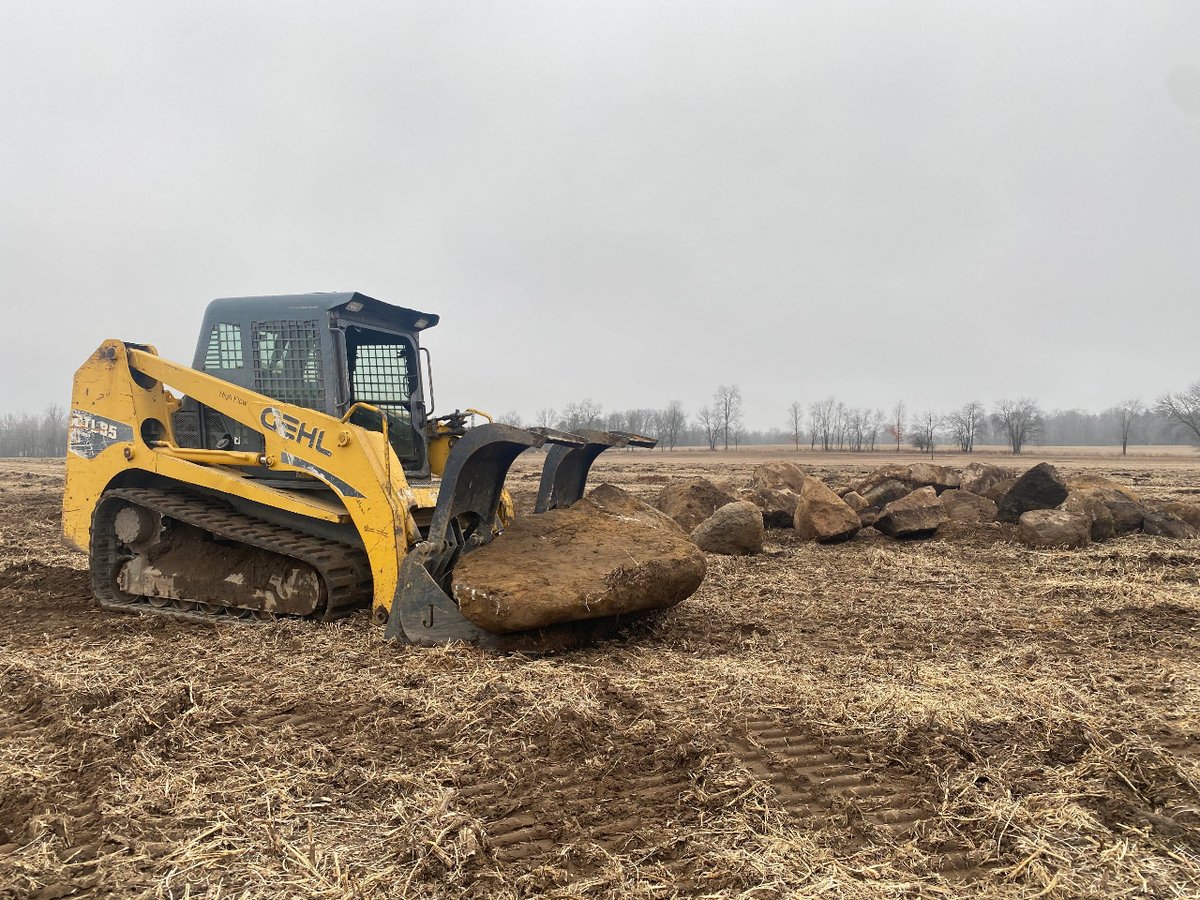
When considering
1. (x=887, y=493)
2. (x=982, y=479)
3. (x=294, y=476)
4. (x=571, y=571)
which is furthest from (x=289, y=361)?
(x=982, y=479)

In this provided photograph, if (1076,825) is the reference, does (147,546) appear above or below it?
above

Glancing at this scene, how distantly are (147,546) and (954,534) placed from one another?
9772mm

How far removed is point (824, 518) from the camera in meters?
10.1

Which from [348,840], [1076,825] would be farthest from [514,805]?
[1076,825]

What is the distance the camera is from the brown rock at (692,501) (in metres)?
10.5

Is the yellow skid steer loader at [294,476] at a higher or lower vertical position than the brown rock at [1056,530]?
higher

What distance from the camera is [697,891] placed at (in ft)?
7.41

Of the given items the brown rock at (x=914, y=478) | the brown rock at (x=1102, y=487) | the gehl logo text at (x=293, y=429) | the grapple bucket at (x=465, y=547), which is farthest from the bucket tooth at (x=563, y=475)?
the brown rock at (x=1102, y=487)

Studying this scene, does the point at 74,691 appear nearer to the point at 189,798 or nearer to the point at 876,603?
the point at 189,798

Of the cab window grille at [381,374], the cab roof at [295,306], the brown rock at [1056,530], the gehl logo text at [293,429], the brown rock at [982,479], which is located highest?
the cab roof at [295,306]

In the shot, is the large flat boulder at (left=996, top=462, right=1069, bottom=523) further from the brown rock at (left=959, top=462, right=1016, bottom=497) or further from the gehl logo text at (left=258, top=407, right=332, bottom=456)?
the gehl logo text at (left=258, top=407, right=332, bottom=456)

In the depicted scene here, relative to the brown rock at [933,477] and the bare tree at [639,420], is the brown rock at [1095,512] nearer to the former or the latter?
the brown rock at [933,477]

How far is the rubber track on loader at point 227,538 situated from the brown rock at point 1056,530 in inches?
328

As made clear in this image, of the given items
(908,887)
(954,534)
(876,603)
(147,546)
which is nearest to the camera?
(908,887)
